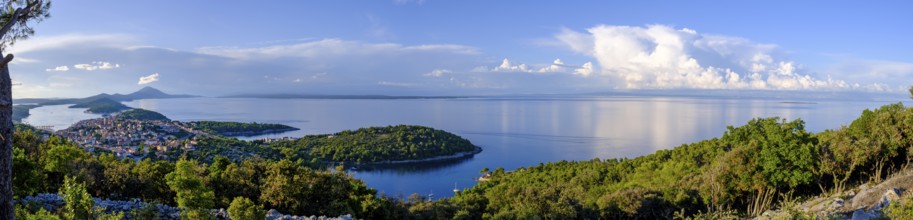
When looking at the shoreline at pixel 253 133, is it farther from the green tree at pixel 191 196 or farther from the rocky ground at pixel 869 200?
the rocky ground at pixel 869 200

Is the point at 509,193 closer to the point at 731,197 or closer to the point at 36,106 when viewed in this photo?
the point at 731,197

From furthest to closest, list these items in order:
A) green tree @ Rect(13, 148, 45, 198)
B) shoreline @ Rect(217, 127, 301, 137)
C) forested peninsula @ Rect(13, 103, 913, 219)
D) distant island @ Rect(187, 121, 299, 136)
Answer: distant island @ Rect(187, 121, 299, 136) → shoreline @ Rect(217, 127, 301, 137) → forested peninsula @ Rect(13, 103, 913, 219) → green tree @ Rect(13, 148, 45, 198)

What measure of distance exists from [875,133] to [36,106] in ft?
479

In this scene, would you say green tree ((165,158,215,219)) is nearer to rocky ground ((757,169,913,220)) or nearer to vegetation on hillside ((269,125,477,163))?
rocky ground ((757,169,913,220))

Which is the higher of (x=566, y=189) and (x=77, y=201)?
(x=77, y=201)

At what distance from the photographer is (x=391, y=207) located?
11.1 m

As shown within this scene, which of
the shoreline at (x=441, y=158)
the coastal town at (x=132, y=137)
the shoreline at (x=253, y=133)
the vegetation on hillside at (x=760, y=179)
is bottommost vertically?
the shoreline at (x=441, y=158)

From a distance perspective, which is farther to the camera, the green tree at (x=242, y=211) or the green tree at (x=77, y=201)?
the green tree at (x=242, y=211)

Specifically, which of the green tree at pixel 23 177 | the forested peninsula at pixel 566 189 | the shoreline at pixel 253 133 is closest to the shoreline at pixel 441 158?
the shoreline at pixel 253 133

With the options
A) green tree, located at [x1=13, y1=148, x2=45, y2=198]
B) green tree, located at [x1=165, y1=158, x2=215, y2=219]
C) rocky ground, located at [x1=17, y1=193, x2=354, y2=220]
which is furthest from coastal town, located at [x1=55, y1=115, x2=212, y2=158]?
green tree, located at [x1=165, y1=158, x2=215, y2=219]

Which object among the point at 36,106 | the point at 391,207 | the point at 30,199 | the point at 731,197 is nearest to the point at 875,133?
the point at 731,197

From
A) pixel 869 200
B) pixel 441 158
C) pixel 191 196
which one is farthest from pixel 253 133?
pixel 869 200

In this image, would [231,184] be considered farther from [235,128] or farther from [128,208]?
[235,128]

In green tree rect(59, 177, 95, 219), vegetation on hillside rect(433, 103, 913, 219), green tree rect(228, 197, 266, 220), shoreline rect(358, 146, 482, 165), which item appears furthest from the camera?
shoreline rect(358, 146, 482, 165)
